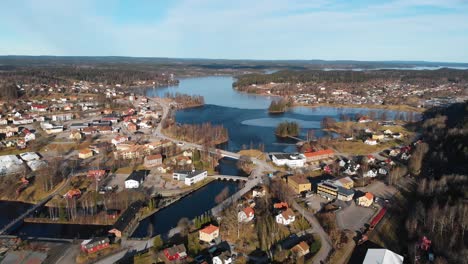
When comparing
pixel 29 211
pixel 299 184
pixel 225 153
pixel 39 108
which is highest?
pixel 39 108

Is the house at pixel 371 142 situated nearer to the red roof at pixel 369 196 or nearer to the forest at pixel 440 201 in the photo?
the forest at pixel 440 201

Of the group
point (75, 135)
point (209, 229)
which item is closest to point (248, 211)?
point (209, 229)

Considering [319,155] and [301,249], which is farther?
[319,155]

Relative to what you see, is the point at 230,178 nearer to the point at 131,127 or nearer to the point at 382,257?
the point at 382,257

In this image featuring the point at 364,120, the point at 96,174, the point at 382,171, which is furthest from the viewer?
the point at 364,120

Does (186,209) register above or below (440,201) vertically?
below

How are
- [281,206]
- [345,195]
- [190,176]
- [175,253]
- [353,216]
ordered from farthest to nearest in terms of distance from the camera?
[190,176] < [345,195] < [281,206] < [353,216] < [175,253]

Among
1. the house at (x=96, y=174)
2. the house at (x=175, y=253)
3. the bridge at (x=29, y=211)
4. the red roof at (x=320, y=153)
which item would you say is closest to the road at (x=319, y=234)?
the house at (x=175, y=253)
